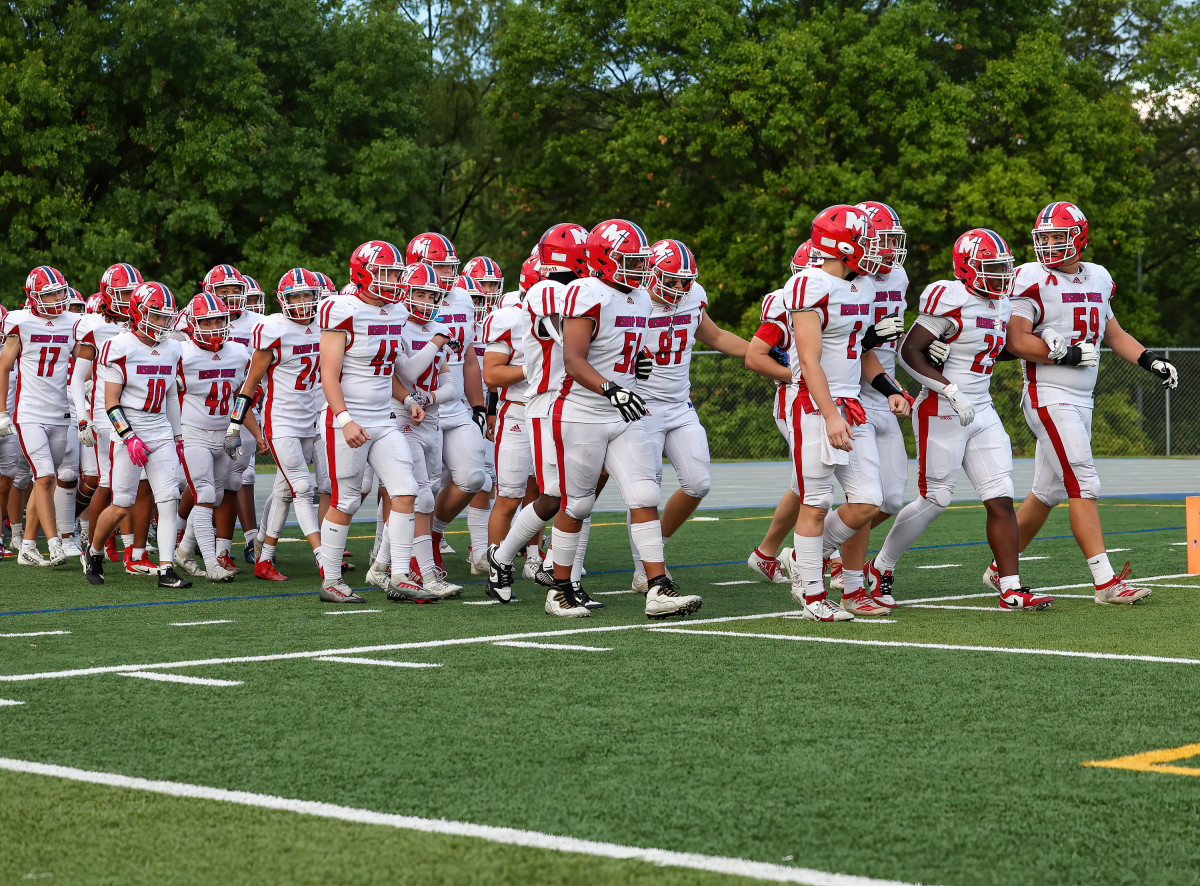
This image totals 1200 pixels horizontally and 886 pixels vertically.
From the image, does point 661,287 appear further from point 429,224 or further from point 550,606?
point 429,224

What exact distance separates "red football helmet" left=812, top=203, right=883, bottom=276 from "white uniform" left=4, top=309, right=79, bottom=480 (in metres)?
6.42

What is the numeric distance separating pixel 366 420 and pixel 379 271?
2.81ft

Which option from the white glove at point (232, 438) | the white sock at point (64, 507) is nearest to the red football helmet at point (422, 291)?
the white glove at point (232, 438)

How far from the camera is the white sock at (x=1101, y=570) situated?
8.16 m

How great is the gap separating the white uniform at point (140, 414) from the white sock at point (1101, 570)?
18.8 ft

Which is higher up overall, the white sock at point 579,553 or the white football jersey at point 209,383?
the white football jersey at point 209,383

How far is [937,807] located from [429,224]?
101 feet

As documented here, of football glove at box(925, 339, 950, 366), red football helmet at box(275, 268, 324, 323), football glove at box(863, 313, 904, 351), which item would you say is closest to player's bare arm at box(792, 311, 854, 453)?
football glove at box(863, 313, 904, 351)

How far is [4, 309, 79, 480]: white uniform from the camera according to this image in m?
11.4

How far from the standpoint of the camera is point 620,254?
7758 millimetres

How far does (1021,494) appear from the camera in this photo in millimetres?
19703

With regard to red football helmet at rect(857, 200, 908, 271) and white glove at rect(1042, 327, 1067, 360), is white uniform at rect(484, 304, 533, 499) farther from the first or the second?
white glove at rect(1042, 327, 1067, 360)

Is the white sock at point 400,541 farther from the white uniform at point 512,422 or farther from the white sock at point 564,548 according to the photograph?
the white sock at point 564,548

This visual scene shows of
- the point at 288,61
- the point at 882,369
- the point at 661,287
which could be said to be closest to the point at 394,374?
the point at 661,287
